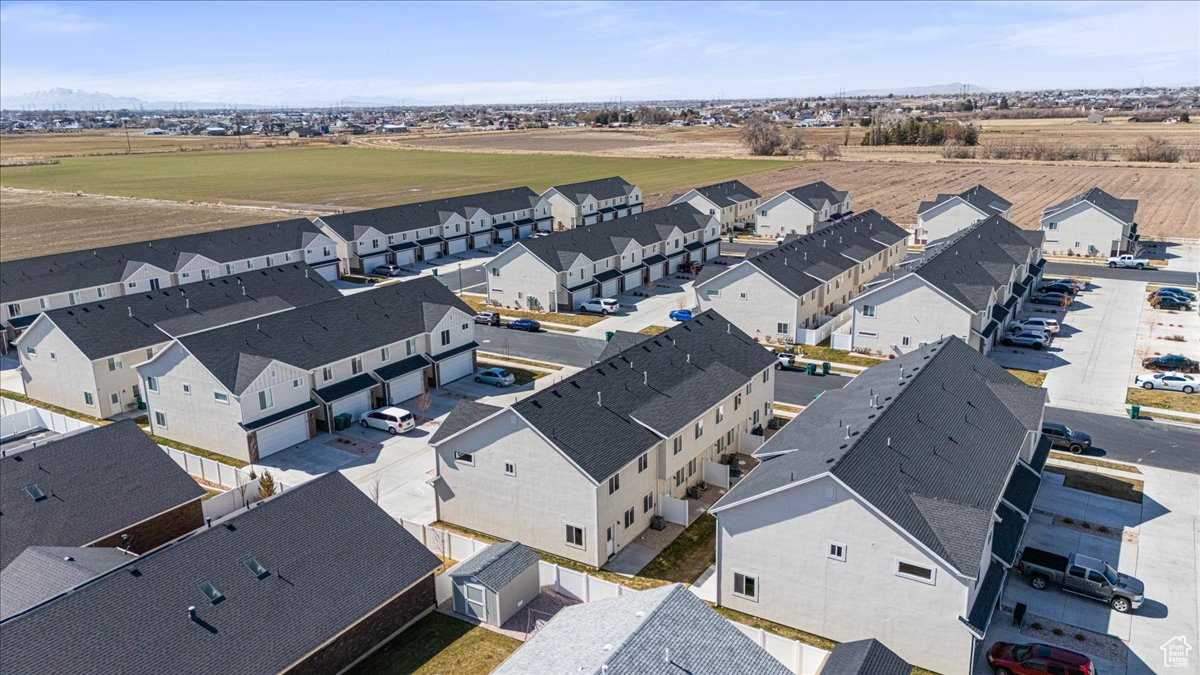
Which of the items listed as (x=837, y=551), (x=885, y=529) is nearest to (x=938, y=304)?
(x=837, y=551)

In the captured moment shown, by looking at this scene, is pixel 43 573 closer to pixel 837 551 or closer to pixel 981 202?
pixel 837 551

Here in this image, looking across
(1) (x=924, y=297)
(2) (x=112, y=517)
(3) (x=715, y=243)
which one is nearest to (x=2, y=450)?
(2) (x=112, y=517)

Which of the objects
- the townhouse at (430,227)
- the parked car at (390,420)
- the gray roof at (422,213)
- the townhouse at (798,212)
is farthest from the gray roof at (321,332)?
the townhouse at (798,212)

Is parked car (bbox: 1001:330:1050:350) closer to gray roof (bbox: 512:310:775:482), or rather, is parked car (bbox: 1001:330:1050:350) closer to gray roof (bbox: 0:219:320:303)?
gray roof (bbox: 512:310:775:482)

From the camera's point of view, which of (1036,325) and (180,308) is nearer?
(180,308)

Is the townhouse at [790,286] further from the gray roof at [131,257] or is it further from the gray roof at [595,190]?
the gray roof at [131,257]
